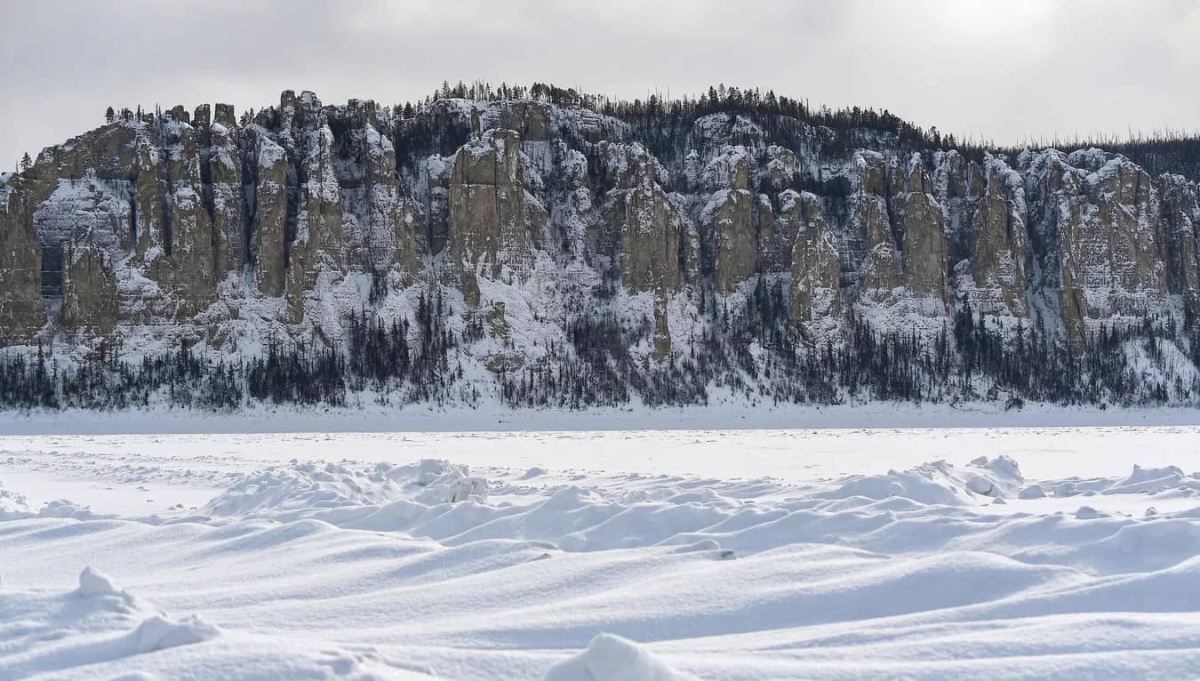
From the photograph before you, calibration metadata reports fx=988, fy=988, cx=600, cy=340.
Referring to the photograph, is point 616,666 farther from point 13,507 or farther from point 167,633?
point 13,507

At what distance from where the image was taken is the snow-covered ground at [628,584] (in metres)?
4.96

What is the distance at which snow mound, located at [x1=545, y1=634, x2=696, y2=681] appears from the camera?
4.52 metres

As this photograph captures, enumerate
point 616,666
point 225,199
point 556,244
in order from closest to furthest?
point 616,666, point 225,199, point 556,244

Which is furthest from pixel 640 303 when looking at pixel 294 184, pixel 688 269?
pixel 294 184

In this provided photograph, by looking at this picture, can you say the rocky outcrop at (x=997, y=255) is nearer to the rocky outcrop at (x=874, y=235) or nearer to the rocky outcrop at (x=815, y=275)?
the rocky outcrop at (x=874, y=235)

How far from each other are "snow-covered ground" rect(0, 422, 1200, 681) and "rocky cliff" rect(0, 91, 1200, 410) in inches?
2758

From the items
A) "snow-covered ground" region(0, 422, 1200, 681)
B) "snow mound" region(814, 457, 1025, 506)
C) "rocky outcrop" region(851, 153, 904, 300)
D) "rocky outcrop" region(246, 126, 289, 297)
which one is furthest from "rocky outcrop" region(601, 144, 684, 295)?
"snow-covered ground" region(0, 422, 1200, 681)

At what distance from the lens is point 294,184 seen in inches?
3602

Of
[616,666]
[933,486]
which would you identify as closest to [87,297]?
[933,486]

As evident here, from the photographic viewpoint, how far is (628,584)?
6.87 metres

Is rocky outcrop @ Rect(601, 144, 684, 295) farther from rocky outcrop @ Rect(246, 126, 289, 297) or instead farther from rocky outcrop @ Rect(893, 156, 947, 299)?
rocky outcrop @ Rect(246, 126, 289, 297)

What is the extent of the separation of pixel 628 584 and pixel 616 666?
233 cm

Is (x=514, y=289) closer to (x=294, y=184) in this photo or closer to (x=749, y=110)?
(x=294, y=184)

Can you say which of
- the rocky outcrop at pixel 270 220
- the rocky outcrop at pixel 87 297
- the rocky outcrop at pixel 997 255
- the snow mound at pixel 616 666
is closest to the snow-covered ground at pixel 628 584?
the snow mound at pixel 616 666
